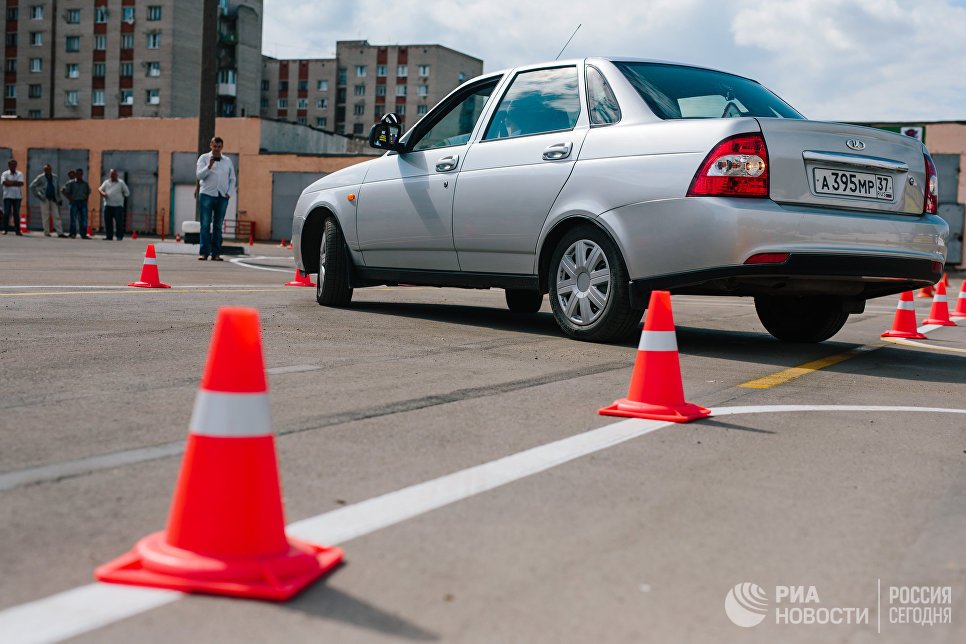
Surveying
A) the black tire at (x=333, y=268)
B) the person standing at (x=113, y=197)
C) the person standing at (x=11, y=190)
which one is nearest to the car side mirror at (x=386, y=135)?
the black tire at (x=333, y=268)

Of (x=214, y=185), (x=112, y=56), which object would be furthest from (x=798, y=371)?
(x=112, y=56)

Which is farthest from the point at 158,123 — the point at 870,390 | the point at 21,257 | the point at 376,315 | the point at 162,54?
the point at 870,390

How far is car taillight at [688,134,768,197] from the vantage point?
6.17 metres

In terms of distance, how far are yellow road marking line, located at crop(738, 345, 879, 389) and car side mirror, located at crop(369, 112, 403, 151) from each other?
3647mm

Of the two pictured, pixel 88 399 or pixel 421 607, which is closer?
pixel 421 607

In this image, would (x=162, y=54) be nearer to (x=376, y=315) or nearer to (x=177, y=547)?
(x=376, y=315)

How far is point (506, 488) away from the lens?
10.7 feet

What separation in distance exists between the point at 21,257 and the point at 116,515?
1366 centimetres

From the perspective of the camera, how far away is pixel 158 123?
2046 inches

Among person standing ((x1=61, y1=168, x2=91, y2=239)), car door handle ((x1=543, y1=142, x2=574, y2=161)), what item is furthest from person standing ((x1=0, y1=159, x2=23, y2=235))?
car door handle ((x1=543, y1=142, x2=574, y2=161))

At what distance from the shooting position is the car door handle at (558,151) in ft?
23.2

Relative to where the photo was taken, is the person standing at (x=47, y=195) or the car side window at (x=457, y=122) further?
the person standing at (x=47, y=195)

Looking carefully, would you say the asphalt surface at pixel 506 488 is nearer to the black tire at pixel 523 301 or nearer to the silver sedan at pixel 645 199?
the silver sedan at pixel 645 199

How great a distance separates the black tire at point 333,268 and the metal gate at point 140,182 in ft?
149
